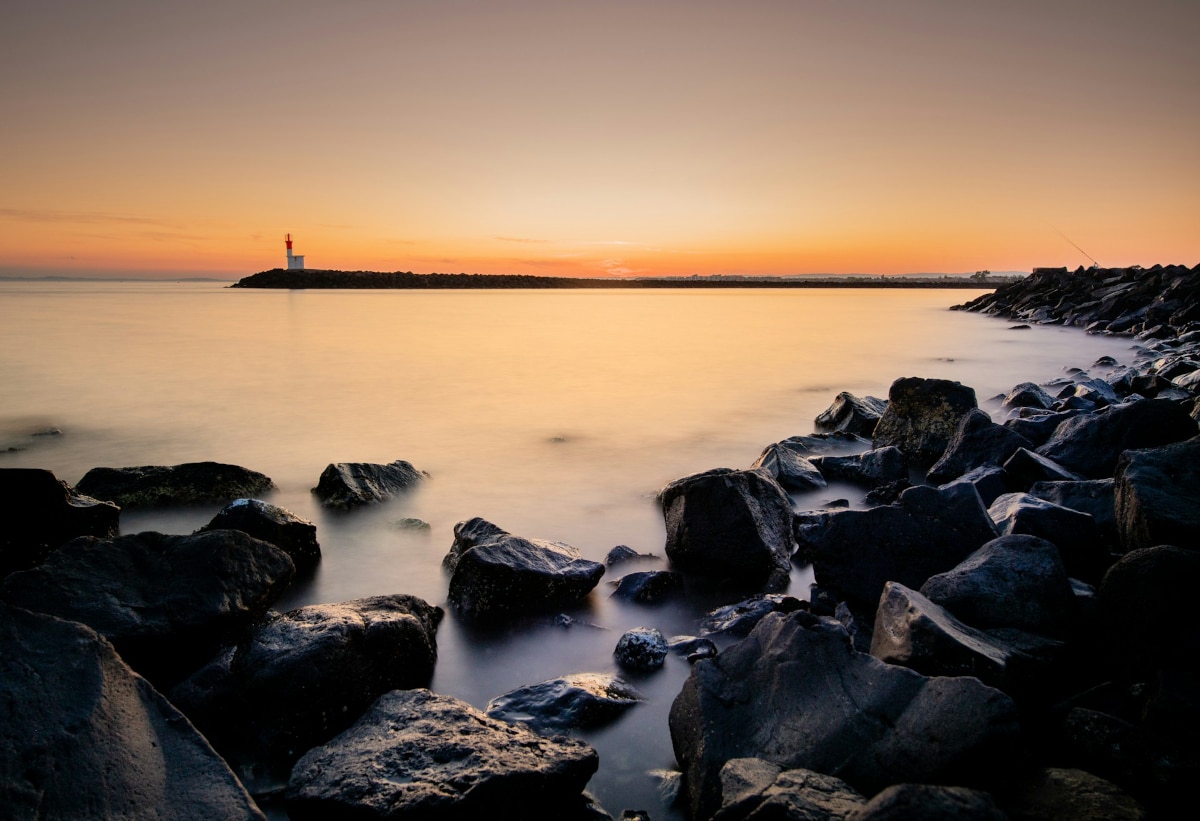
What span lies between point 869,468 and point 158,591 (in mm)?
5346

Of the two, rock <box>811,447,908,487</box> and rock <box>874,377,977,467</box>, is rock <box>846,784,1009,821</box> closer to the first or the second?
rock <box>811,447,908,487</box>

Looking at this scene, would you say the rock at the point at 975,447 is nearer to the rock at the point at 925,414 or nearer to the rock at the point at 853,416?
the rock at the point at 925,414

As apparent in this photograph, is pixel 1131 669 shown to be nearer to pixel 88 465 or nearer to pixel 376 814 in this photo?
pixel 376 814

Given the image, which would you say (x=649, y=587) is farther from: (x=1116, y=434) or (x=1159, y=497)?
(x=1116, y=434)

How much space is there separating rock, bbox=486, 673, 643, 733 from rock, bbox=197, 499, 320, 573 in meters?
1.99

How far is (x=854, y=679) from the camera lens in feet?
7.64

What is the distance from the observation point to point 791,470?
6090 mm

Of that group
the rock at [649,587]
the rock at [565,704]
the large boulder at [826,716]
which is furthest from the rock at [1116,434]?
the rock at [565,704]

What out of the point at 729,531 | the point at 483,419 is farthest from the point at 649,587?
the point at 483,419

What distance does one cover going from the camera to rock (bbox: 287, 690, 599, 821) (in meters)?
2.03

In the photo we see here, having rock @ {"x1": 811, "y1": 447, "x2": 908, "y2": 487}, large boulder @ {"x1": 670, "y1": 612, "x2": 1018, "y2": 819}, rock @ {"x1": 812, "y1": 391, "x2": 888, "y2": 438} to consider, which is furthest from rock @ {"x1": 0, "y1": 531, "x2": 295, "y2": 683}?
rock @ {"x1": 812, "y1": 391, "x2": 888, "y2": 438}

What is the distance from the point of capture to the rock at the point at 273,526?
4.24 m

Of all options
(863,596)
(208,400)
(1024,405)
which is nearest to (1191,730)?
(863,596)

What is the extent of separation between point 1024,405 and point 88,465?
11462 millimetres
